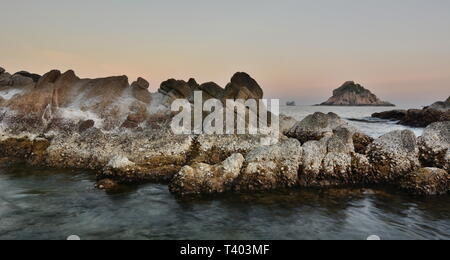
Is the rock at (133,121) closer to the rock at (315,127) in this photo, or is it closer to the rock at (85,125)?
the rock at (85,125)

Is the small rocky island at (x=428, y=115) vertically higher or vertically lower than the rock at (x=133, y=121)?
higher

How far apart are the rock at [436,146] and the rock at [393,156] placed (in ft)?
2.03

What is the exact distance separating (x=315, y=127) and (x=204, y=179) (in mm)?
13351

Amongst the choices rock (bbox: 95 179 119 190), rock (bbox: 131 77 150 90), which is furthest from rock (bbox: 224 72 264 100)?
rock (bbox: 95 179 119 190)

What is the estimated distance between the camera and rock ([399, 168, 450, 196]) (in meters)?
16.9

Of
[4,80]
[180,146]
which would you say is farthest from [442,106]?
[4,80]

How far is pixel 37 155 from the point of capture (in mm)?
24062

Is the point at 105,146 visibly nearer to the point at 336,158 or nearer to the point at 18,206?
the point at 18,206

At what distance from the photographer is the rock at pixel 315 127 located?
26688 millimetres

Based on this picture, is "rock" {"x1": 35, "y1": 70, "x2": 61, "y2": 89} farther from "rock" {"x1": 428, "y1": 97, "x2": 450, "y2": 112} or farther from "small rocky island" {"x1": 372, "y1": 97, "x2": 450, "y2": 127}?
"rock" {"x1": 428, "y1": 97, "x2": 450, "y2": 112}

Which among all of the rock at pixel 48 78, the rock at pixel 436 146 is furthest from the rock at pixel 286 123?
the rock at pixel 48 78

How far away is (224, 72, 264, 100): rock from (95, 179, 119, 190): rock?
15.9 m
